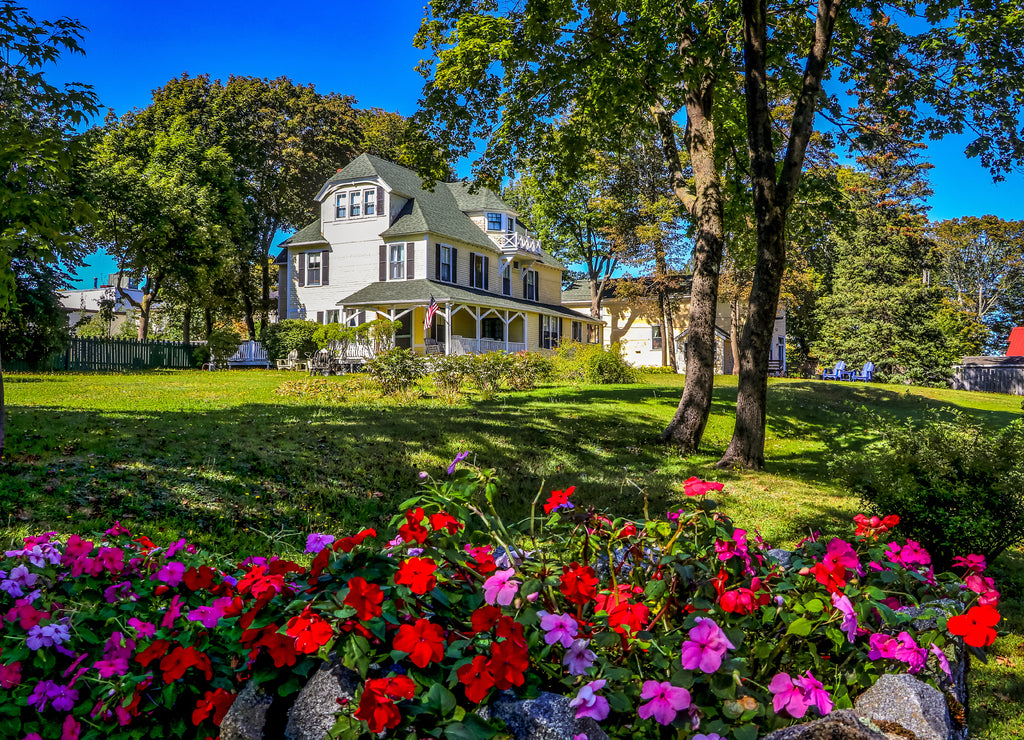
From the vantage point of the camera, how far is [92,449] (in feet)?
22.6

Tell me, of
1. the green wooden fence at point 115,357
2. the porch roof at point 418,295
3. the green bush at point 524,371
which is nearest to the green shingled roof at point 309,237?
the porch roof at point 418,295

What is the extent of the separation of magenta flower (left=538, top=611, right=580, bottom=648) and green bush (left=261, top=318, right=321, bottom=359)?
28.2 metres

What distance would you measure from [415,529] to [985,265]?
63.9 metres

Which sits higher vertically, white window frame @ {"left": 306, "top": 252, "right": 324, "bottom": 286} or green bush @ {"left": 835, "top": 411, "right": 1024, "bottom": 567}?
white window frame @ {"left": 306, "top": 252, "right": 324, "bottom": 286}

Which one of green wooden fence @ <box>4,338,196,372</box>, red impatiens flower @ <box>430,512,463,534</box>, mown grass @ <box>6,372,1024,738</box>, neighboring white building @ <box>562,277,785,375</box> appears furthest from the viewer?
neighboring white building @ <box>562,277,785,375</box>

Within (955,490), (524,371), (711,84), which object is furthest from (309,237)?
(955,490)

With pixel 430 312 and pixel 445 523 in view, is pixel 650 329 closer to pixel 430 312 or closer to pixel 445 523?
pixel 430 312

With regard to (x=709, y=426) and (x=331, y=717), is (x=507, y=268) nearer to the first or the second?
(x=709, y=426)

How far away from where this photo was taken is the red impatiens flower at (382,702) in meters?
1.66

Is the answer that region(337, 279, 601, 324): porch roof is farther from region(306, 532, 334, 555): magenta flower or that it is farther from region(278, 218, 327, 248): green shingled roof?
region(306, 532, 334, 555): magenta flower

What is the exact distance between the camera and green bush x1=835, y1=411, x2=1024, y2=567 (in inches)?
201

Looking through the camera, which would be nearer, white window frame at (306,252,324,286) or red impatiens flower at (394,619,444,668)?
red impatiens flower at (394,619,444,668)

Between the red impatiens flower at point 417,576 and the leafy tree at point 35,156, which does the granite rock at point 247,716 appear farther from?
the leafy tree at point 35,156

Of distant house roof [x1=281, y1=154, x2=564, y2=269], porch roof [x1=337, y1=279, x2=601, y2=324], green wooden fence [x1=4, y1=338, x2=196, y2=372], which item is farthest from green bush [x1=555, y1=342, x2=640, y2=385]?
green wooden fence [x1=4, y1=338, x2=196, y2=372]
